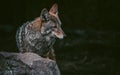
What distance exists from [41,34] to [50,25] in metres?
0.26

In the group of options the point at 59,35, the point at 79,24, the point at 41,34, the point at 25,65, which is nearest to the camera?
the point at 25,65

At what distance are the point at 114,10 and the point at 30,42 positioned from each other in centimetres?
988

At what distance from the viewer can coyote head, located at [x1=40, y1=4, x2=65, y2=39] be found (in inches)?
422

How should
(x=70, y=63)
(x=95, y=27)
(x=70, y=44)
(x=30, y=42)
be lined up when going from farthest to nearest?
(x=95, y=27)
(x=70, y=44)
(x=70, y=63)
(x=30, y=42)

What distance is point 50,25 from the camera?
10766 millimetres

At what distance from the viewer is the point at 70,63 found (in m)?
16.5

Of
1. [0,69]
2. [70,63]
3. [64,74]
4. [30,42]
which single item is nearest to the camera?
[0,69]

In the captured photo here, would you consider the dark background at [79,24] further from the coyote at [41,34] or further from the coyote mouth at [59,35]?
the coyote mouth at [59,35]

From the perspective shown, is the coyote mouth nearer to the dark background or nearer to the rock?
the rock

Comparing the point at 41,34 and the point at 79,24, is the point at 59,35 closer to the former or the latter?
the point at 41,34

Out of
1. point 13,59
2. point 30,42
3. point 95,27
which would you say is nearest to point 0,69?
point 13,59

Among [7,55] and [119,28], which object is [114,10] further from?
[7,55]

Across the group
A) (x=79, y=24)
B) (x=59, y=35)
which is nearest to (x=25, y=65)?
(x=59, y=35)

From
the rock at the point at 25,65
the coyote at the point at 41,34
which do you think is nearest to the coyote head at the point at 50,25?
the coyote at the point at 41,34
